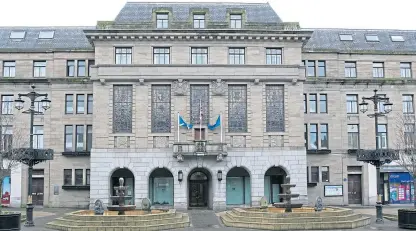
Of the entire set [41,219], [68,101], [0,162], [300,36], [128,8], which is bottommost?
[41,219]

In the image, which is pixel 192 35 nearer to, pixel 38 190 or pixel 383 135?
pixel 38 190

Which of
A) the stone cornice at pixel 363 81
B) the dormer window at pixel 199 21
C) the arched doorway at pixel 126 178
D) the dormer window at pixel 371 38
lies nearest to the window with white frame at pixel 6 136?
the arched doorway at pixel 126 178

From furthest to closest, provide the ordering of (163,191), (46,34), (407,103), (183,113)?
(46,34) → (407,103) → (163,191) → (183,113)

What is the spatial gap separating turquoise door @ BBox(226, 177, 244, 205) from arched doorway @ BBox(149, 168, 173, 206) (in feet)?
15.0

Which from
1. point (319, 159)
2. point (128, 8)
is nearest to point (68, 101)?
point (128, 8)

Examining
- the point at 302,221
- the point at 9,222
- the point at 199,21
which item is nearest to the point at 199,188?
the point at 199,21

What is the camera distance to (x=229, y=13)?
4203 centimetres

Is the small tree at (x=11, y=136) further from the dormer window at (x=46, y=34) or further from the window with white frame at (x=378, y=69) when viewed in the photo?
the window with white frame at (x=378, y=69)

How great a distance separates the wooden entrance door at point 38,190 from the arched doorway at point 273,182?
1906cm

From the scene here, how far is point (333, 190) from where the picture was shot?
44750mm

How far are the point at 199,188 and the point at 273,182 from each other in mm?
5991

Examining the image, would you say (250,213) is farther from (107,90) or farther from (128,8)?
(128,8)

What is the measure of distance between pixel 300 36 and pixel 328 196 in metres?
13.9

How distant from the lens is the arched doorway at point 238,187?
40969 millimetres
